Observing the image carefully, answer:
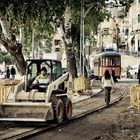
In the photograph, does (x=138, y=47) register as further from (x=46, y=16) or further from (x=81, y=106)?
(x=81, y=106)

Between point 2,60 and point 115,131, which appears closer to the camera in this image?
point 115,131

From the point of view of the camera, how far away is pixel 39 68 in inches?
722

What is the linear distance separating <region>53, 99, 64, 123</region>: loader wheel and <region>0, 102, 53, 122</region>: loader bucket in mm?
293

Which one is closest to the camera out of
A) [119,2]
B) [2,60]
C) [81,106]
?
[81,106]

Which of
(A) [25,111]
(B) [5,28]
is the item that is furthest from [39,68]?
(B) [5,28]

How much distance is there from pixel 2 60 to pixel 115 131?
91.0 m

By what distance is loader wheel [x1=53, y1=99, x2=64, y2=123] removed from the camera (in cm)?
1715

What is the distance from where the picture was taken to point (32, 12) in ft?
101

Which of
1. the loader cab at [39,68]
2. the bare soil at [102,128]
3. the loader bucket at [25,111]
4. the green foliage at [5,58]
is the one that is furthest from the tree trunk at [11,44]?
the green foliage at [5,58]

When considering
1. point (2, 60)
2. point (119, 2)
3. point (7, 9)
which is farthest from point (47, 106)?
point (2, 60)

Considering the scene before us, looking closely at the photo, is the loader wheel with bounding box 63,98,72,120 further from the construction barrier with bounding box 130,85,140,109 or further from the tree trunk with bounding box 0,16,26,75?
the tree trunk with bounding box 0,16,26,75

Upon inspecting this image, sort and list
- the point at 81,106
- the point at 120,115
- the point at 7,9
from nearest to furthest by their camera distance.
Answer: the point at 120,115 < the point at 81,106 < the point at 7,9

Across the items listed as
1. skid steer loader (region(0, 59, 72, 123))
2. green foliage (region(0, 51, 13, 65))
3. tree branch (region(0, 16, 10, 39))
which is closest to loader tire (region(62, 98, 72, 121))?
skid steer loader (region(0, 59, 72, 123))

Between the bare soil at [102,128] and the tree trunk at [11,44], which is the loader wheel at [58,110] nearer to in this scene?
the bare soil at [102,128]
